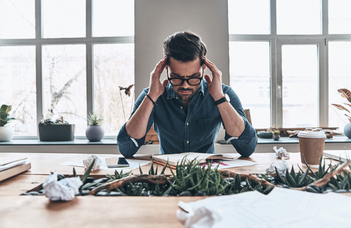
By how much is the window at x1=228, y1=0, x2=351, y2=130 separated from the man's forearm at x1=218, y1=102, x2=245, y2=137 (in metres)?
1.79

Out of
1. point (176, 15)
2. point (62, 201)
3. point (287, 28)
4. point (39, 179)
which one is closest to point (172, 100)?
point (39, 179)

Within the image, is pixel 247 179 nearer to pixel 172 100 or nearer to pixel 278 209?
pixel 278 209

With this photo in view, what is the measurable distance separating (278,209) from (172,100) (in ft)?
3.97

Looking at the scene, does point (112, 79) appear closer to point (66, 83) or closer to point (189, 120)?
point (66, 83)

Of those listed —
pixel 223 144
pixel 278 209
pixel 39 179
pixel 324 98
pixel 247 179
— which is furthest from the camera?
pixel 324 98

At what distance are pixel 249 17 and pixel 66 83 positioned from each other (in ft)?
8.25

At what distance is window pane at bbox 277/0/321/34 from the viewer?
122 inches

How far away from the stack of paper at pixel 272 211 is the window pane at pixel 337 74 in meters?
3.03

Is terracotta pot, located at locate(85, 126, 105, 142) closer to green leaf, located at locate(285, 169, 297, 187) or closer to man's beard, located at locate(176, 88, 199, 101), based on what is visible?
man's beard, located at locate(176, 88, 199, 101)

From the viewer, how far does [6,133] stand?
2.94 m

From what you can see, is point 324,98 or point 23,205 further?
point 324,98

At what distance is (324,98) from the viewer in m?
3.07

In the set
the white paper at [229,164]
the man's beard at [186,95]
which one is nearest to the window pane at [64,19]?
the man's beard at [186,95]

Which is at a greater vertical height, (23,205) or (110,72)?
(110,72)
